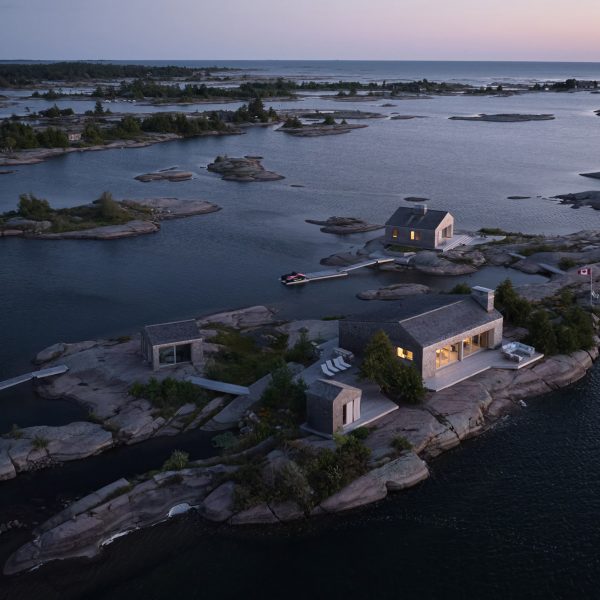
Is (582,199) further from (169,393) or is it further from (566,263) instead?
(169,393)

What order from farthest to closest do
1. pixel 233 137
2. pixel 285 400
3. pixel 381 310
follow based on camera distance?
pixel 233 137 → pixel 381 310 → pixel 285 400

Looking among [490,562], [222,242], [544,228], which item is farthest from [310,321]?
[544,228]

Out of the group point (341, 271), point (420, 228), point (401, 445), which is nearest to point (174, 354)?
point (401, 445)

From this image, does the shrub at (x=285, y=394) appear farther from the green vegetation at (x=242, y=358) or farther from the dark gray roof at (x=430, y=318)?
the dark gray roof at (x=430, y=318)

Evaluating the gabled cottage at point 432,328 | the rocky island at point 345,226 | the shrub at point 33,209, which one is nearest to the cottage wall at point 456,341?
the gabled cottage at point 432,328

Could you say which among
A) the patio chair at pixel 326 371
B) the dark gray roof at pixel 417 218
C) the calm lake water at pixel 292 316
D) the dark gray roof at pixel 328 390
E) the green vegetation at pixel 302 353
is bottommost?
the calm lake water at pixel 292 316

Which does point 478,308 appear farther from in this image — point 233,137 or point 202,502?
point 233,137
